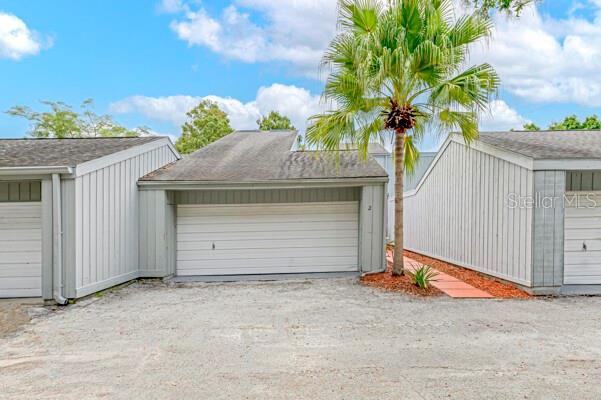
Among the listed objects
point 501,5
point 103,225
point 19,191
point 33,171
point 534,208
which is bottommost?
point 103,225

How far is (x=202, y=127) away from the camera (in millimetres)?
28016

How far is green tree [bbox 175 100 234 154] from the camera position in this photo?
27.5 meters

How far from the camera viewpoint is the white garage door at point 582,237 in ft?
22.5

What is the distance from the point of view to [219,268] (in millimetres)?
8258

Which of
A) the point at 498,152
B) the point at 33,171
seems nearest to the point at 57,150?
the point at 33,171

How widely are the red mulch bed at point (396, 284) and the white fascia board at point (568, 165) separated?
9.37ft

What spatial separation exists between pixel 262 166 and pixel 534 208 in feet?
18.6

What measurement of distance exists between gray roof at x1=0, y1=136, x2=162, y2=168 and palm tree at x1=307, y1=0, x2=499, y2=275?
4.19 meters

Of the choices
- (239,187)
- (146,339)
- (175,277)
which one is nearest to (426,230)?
(239,187)

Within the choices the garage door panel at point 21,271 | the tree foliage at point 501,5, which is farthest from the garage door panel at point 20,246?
the tree foliage at point 501,5

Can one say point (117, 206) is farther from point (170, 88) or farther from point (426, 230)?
point (170, 88)

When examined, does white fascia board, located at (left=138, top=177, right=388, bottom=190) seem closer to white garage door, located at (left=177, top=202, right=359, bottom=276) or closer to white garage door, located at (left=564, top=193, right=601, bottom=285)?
white garage door, located at (left=177, top=202, right=359, bottom=276)

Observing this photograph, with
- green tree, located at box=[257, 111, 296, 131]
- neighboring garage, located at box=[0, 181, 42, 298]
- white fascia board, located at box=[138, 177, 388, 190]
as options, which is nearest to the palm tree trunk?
white fascia board, located at box=[138, 177, 388, 190]

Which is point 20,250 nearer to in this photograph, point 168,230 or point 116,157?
point 116,157
